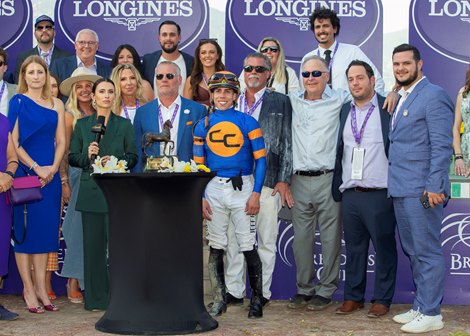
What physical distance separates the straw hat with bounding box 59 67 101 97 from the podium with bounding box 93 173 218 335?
1885 millimetres

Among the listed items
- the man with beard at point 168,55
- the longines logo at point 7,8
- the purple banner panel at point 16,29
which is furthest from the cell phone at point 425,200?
the longines logo at point 7,8

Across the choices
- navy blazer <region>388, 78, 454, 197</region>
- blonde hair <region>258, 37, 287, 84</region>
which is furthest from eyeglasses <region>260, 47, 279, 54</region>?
navy blazer <region>388, 78, 454, 197</region>

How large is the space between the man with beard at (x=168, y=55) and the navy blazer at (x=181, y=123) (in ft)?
3.22

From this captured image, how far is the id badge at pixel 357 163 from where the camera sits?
714 cm

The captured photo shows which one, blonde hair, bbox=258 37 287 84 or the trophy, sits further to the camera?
blonde hair, bbox=258 37 287 84

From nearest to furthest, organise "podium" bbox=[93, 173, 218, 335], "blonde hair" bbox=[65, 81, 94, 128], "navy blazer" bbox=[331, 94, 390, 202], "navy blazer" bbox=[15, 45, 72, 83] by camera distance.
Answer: "podium" bbox=[93, 173, 218, 335] < "navy blazer" bbox=[331, 94, 390, 202] < "blonde hair" bbox=[65, 81, 94, 128] < "navy blazer" bbox=[15, 45, 72, 83]

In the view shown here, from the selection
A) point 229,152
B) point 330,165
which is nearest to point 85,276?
point 229,152

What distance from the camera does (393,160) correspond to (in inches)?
270

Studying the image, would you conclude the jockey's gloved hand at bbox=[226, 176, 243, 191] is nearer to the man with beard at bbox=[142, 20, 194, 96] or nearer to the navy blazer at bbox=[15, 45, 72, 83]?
the man with beard at bbox=[142, 20, 194, 96]

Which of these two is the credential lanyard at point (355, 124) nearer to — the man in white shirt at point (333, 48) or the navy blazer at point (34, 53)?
the man in white shirt at point (333, 48)

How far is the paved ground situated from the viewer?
21.8ft

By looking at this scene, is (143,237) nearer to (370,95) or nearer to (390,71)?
(370,95)

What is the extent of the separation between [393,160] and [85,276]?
111 inches

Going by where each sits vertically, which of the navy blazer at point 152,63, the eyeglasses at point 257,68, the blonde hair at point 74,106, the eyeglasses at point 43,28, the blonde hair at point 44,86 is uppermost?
the eyeglasses at point 43,28
